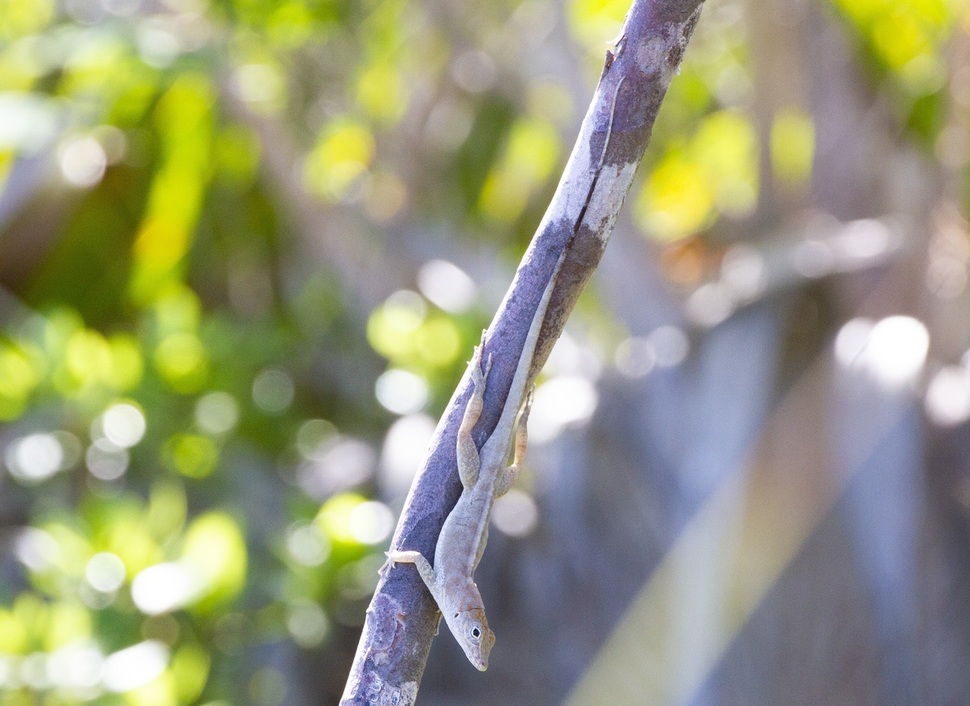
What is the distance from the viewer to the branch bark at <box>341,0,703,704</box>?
1.06 metres

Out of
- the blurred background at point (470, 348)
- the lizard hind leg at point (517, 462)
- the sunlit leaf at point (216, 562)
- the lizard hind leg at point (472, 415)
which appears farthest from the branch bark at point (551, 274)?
the sunlit leaf at point (216, 562)

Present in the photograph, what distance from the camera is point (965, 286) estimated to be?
3639 mm

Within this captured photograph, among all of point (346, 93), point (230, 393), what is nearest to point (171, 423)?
point (230, 393)

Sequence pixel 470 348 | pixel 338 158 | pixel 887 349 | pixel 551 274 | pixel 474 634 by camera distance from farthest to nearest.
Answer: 1. pixel 338 158
2. pixel 470 348
3. pixel 887 349
4. pixel 474 634
5. pixel 551 274

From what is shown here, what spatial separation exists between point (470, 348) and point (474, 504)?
2.49m

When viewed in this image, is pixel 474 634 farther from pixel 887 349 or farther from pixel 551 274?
pixel 887 349

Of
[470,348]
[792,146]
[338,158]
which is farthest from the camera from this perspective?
[338,158]

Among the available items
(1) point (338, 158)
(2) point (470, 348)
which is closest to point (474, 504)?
(2) point (470, 348)

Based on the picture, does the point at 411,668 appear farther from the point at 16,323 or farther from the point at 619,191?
the point at 16,323

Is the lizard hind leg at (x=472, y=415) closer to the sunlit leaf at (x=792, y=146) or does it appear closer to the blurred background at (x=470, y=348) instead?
the blurred background at (x=470, y=348)

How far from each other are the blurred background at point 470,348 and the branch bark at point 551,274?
200 centimetres

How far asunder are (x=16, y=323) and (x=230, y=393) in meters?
1.24

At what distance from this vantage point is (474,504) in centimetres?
149

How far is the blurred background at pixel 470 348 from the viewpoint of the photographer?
3.05 m
